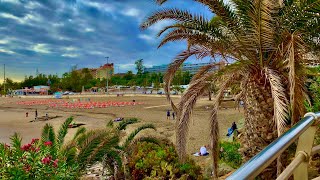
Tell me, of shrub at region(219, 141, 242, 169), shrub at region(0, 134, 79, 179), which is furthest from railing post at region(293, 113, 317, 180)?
shrub at region(219, 141, 242, 169)

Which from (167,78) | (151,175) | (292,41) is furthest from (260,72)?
(151,175)

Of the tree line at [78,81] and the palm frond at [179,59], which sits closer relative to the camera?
the palm frond at [179,59]

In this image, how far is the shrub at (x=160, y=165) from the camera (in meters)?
7.09

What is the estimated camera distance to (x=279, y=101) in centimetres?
468

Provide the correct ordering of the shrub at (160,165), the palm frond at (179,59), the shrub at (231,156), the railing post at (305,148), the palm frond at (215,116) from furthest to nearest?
the shrub at (231,156)
the shrub at (160,165)
the palm frond at (179,59)
the palm frond at (215,116)
the railing post at (305,148)

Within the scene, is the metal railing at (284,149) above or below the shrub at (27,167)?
above

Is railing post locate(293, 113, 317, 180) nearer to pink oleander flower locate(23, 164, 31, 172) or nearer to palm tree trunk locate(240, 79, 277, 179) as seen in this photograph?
pink oleander flower locate(23, 164, 31, 172)

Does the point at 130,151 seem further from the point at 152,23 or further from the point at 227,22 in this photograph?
the point at 227,22

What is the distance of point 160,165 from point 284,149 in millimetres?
6146

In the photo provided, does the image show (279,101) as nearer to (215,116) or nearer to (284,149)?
(215,116)

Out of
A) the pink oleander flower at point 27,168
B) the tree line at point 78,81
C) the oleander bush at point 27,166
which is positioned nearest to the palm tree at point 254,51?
the oleander bush at point 27,166

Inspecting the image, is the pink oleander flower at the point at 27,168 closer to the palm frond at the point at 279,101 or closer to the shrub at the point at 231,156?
the palm frond at the point at 279,101

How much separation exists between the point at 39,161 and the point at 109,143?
7.90 ft

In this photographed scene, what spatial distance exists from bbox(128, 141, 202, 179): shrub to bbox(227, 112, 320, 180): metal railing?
535cm
